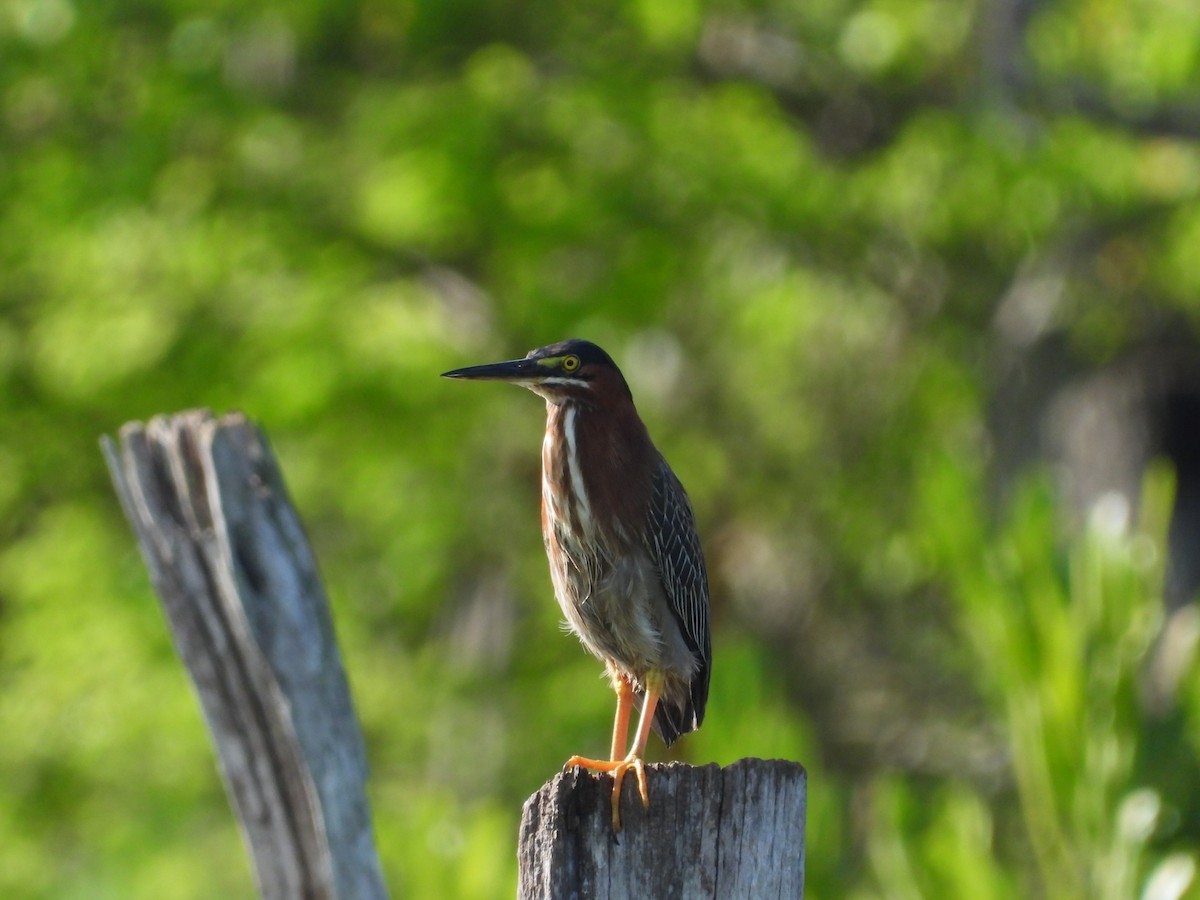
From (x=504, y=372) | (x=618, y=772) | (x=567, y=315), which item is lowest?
(x=618, y=772)

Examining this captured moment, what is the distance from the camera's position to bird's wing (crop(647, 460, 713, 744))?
3730 millimetres

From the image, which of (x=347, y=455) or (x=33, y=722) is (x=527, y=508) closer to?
(x=347, y=455)

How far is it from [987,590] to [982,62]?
518 cm

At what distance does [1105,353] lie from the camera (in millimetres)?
9562

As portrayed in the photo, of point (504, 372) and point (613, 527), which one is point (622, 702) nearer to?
point (613, 527)

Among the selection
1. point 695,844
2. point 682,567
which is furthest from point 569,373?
point 695,844

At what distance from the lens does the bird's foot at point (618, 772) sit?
8.25 ft

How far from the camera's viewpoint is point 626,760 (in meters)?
2.85

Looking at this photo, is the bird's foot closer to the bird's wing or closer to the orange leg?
the orange leg

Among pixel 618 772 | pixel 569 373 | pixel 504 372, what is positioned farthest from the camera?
pixel 569 373

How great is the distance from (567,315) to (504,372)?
5162 millimetres

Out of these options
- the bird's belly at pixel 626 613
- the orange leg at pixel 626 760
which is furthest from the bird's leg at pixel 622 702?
the bird's belly at pixel 626 613

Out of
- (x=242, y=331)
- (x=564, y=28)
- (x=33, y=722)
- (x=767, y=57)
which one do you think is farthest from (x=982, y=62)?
(x=33, y=722)

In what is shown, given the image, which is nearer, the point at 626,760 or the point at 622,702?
the point at 626,760
